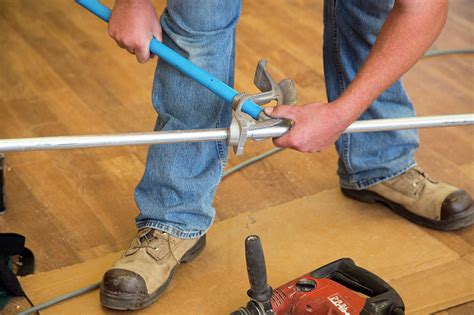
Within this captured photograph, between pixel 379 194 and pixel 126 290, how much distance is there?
0.67 metres

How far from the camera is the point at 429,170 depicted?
214 cm

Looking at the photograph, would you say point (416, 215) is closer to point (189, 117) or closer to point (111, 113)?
point (189, 117)

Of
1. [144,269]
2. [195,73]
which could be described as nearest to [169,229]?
[144,269]

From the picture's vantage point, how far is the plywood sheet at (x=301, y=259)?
1.68 m

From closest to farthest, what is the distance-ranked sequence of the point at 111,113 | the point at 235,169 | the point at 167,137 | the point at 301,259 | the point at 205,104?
the point at 167,137 → the point at 205,104 → the point at 301,259 → the point at 235,169 → the point at 111,113

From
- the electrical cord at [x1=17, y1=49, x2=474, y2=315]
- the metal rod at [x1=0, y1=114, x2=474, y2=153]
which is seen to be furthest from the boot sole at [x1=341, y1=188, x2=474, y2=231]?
the metal rod at [x1=0, y1=114, x2=474, y2=153]

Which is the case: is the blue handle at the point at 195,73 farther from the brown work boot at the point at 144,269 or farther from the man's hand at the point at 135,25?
the brown work boot at the point at 144,269

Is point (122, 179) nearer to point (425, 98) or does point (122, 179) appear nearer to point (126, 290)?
point (126, 290)

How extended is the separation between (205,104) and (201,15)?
0.18 metres

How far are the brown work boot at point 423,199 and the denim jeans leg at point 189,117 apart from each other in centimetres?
45

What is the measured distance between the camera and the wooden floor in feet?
6.24

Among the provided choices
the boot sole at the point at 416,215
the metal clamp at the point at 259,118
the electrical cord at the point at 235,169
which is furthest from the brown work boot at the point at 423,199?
the metal clamp at the point at 259,118

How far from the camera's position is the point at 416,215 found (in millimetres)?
1939

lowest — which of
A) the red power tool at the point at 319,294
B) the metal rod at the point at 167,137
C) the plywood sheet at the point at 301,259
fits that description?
the plywood sheet at the point at 301,259
